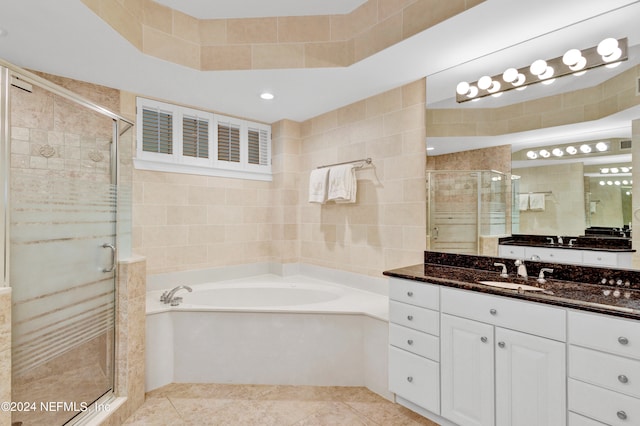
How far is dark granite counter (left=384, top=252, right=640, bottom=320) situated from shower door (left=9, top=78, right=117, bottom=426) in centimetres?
171

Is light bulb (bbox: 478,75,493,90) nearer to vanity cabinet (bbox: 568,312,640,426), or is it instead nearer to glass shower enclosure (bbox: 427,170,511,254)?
glass shower enclosure (bbox: 427,170,511,254)

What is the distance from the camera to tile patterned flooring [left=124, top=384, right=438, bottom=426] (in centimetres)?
195

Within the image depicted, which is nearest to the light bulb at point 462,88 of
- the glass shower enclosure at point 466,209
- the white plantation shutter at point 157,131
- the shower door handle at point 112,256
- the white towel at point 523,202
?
the glass shower enclosure at point 466,209

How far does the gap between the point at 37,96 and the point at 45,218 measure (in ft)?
1.89

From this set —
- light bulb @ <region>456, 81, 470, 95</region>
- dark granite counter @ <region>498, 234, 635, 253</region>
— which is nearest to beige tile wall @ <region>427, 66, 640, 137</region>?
light bulb @ <region>456, 81, 470, 95</region>

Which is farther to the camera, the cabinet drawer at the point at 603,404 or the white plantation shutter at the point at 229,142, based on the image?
the white plantation shutter at the point at 229,142

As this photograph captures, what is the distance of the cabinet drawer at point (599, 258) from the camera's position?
1.69 m

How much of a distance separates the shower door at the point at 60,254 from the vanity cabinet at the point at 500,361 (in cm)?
193

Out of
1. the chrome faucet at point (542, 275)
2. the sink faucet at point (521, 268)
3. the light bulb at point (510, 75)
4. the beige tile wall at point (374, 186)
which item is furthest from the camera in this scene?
the beige tile wall at point (374, 186)

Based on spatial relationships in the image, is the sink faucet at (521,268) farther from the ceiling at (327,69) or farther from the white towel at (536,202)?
the ceiling at (327,69)

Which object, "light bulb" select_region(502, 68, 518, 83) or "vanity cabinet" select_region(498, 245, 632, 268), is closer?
"vanity cabinet" select_region(498, 245, 632, 268)

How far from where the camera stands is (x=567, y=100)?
6.03 ft

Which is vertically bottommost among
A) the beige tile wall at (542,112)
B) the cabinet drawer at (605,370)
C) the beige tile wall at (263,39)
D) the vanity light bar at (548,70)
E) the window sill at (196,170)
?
the cabinet drawer at (605,370)

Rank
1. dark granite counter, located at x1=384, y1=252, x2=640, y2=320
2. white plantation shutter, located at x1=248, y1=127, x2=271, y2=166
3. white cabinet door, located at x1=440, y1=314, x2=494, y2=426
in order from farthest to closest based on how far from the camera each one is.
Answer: white plantation shutter, located at x1=248, y1=127, x2=271, y2=166 → white cabinet door, located at x1=440, y1=314, x2=494, y2=426 → dark granite counter, located at x1=384, y1=252, x2=640, y2=320
